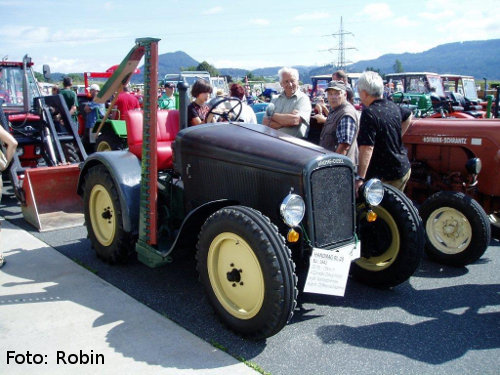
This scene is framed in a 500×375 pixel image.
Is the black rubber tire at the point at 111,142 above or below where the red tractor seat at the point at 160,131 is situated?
below

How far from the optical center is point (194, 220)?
3.22m

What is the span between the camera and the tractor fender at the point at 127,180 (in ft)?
12.1

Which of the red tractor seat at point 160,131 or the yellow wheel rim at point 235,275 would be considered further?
the red tractor seat at point 160,131

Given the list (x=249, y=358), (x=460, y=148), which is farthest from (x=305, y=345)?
(x=460, y=148)

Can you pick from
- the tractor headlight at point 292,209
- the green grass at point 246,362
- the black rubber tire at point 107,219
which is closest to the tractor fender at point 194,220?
the tractor headlight at point 292,209

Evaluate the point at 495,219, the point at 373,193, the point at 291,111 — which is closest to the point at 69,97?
the point at 291,111

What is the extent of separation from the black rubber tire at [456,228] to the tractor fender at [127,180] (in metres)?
2.73

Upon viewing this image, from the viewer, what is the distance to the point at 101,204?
4.16 m

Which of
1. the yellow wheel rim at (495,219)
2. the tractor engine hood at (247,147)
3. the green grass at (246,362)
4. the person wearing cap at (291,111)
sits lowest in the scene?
the green grass at (246,362)

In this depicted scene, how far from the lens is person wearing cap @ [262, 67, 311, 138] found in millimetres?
4191

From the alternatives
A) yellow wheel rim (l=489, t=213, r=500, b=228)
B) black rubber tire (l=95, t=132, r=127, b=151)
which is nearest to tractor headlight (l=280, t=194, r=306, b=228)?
yellow wheel rim (l=489, t=213, r=500, b=228)

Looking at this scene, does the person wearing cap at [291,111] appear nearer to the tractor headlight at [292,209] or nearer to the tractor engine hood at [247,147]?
the tractor engine hood at [247,147]

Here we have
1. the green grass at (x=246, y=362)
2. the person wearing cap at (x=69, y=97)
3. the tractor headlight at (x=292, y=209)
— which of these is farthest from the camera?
the person wearing cap at (x=69, y=97)

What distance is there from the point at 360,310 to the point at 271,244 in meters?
1.17
